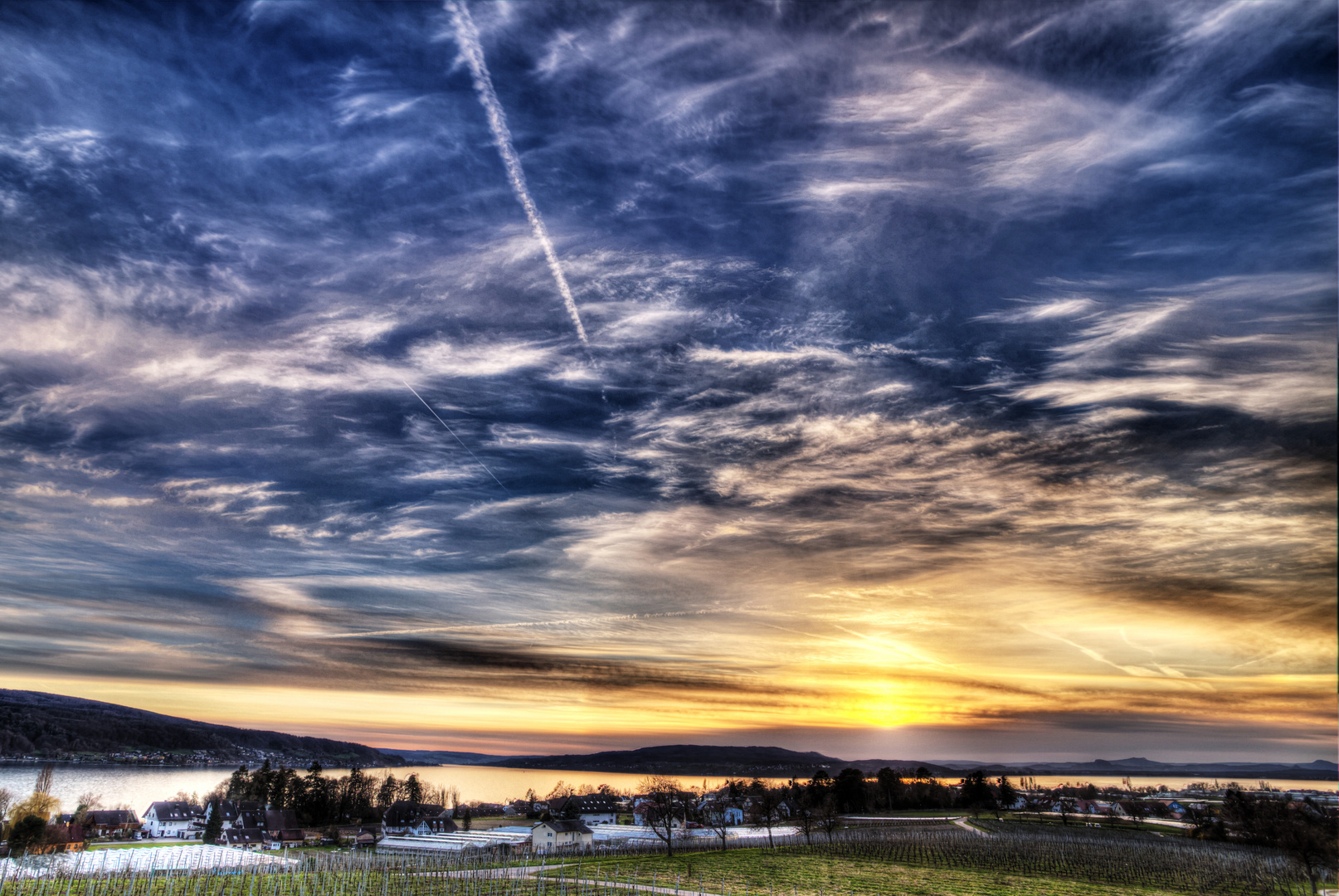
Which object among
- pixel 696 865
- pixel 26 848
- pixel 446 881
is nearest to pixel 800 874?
pixel 696 865

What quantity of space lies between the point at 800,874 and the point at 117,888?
42.1 meters

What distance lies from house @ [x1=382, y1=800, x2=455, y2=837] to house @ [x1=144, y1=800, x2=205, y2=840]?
21.0 meters

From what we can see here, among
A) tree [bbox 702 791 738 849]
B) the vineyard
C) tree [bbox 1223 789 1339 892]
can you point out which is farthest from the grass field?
tree [bbox 702 791 738 849]

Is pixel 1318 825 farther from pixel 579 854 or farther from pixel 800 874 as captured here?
pixel 579 854

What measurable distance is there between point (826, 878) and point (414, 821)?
6480 cm

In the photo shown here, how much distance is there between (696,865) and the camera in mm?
55969

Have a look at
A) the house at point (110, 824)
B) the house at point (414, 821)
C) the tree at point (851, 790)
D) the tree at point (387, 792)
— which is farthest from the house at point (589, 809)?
the house at point (110, 824)

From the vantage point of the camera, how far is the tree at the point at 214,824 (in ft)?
246

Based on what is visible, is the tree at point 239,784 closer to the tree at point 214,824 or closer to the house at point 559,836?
the tree at point 214,824

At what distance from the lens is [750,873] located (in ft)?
167

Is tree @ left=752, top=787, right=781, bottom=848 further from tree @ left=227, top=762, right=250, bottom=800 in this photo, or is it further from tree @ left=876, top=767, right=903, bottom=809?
tree @ left=227, top=762, right=250, bottom=800

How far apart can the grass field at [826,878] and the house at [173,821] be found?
54.8 meters

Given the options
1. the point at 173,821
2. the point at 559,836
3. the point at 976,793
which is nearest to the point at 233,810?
the point at 173,821

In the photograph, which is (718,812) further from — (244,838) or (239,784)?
(239,784)
